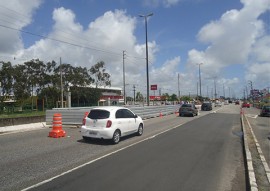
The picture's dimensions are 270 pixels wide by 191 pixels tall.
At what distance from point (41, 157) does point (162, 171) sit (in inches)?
160

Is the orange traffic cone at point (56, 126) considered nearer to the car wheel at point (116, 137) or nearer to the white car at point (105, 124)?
the white car at point (105, 124)

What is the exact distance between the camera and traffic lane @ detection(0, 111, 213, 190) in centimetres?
708

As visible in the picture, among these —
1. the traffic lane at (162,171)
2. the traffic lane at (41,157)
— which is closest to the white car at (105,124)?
the traffic lane at (41,157)

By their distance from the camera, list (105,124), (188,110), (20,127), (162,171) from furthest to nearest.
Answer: (188,110) < (20,127) < (105,124) < (162,171)

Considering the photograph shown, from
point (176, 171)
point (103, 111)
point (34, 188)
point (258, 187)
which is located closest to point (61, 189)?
point (34, 188)

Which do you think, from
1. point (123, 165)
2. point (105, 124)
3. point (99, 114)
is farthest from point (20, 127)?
point (123, 165)

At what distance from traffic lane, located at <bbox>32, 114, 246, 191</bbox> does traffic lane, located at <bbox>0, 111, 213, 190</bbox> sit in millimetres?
585

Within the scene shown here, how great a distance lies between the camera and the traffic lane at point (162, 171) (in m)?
6.51

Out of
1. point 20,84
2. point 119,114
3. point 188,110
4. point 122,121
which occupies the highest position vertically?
point 20,84

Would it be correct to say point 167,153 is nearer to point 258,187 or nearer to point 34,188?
point 258,187

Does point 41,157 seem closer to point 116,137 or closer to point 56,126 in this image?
point 116,137

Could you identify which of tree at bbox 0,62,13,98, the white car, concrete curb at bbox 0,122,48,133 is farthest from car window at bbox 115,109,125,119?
tree at bbox 0,62,13,98

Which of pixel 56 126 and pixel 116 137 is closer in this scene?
pixel 116 137

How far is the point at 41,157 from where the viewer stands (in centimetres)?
945
